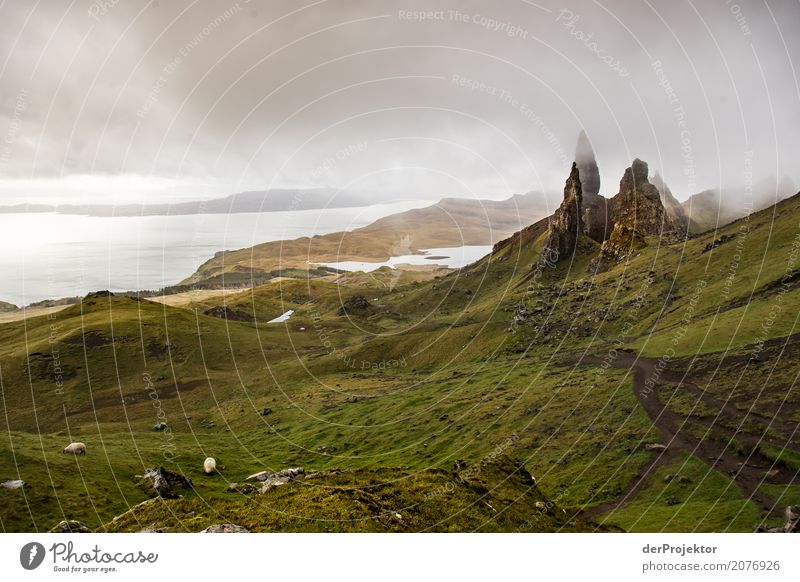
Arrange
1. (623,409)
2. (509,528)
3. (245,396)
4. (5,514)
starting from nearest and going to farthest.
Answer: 1. (509,528)
2. (5,514)
3. (623,409)
4. (245,396)

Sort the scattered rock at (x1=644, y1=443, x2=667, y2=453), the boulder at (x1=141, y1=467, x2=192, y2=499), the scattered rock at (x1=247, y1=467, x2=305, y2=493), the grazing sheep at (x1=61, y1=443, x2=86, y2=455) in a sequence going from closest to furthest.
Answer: the scattered rock at (x1=247, y1=467, x2=305, y2=493), the boulder at (x1=141, y1=467, x2=192, y2=499), the grazing sheep at (x1=61, y1=443, x2=86, y2=455), the scattered rock at (x1=644, y1=443, x2=667, y2=453)

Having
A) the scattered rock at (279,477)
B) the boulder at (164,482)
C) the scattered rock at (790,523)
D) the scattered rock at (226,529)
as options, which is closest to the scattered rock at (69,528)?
the boulder at (164,482)

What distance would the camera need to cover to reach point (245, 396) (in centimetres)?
15625

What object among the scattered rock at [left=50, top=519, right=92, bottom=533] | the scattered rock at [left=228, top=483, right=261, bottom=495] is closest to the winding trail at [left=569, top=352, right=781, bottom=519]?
the scattered rock at [left=228, top=483, right=261, bottom=495]

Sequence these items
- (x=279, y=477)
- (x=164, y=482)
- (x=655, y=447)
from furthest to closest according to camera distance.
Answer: (x=655, y=447) → (x=279, y=477) → (x=164, y=482)

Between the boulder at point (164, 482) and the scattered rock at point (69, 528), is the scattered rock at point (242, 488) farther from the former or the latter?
the scattered rock at point (69, 528)

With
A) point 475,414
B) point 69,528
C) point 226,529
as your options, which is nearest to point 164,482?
point 69,528

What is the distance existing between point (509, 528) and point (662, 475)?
41.9 m

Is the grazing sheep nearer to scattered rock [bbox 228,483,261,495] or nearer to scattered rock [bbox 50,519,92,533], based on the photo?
scattered rock [bbox 228,483,261,495]

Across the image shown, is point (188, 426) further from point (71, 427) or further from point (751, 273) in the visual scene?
point (751, 273)

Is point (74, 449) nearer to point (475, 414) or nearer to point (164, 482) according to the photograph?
point (164, 482)

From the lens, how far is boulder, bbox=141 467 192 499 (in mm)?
49688

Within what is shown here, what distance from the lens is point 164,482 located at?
5109cm
